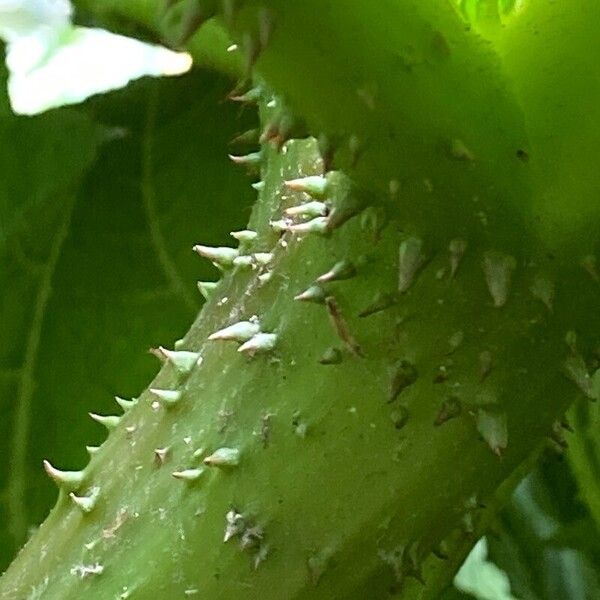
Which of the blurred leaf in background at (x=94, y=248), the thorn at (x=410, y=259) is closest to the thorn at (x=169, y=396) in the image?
the thorn at (x=410, y=259)

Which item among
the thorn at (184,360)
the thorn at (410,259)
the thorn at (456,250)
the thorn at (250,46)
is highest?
the thorn at (250,46)

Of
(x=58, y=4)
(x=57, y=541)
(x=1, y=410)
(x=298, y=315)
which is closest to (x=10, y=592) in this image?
(x=57, y=541)

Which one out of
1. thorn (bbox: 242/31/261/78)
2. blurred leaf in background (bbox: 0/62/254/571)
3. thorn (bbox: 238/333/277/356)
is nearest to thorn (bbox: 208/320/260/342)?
thorn (bbox: 238/333/277/356)

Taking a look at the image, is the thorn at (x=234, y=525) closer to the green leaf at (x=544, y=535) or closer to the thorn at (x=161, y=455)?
the thorn at (x=161, y=455)

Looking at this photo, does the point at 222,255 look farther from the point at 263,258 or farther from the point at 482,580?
the point at 482,580

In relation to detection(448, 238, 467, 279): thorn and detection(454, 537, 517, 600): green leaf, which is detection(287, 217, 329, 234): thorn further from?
detection(454, 537, 517, 600): green leaf

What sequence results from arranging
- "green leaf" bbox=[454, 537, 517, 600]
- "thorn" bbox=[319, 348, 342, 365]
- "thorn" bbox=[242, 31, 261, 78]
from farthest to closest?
"green leaf" bbox=[454, 537, 517, 600], "thorn" bbox=[319, 348, 342, 365], "thorn" bbox=[242, 31, 261, 78]
